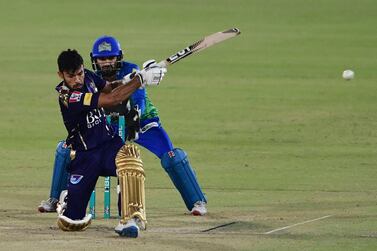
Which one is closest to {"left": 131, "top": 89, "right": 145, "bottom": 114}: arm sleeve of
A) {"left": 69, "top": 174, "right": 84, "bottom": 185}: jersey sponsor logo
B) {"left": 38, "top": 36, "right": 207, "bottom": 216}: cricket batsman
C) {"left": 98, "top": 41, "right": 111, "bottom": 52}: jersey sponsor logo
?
{"left": 38, "top": 36, "right": 207, "bottom": 216}: cricket batsman

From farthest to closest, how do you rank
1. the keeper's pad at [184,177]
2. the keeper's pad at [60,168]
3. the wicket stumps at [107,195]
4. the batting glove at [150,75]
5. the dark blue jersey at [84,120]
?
the keeper's pad at [184,177], the keeper's pad at [60,168], the wicket stumps at [107,195], the dark blue jersey at [84,120], the batting glove at [150,75]

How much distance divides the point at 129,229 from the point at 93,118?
1.00m

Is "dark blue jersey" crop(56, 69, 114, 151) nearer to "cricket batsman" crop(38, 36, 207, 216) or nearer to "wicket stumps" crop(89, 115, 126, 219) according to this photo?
"wicket stumps" crop(89, 115, 126, 219)

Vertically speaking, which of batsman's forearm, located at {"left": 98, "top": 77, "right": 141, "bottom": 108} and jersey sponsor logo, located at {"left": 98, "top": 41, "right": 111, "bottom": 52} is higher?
jersey sponsor logo, located at {"left": 98, "top": 41, "right": 111, "bottom": 52}

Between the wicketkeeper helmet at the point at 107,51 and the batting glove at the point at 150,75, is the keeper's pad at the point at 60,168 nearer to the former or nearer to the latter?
the wicketkeeper helmet at the point at 107,51

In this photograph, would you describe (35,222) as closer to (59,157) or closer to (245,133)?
(59,157)

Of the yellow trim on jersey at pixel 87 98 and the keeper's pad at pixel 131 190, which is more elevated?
the yellow trim on jersey at pixel 87 98

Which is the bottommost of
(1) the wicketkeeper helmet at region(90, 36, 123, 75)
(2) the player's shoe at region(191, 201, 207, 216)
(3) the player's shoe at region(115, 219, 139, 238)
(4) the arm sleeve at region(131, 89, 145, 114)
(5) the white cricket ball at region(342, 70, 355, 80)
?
(3) the player's shoe at region(115, 219, 139, 238)

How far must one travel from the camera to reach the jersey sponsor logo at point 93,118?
11.0 m

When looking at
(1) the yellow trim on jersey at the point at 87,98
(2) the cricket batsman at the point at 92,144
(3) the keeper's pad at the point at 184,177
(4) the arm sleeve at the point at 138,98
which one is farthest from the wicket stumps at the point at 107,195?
(1) the yellow trim on jersey at the point at 87,98

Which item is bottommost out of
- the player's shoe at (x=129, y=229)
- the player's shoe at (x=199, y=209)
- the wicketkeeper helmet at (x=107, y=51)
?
the player's shoe at (x=129, y=229)

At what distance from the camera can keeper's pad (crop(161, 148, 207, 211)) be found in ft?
40.2

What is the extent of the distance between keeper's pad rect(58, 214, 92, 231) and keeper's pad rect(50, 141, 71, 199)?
3.54 feet

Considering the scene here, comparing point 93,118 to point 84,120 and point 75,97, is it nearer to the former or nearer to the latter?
point 84,120
